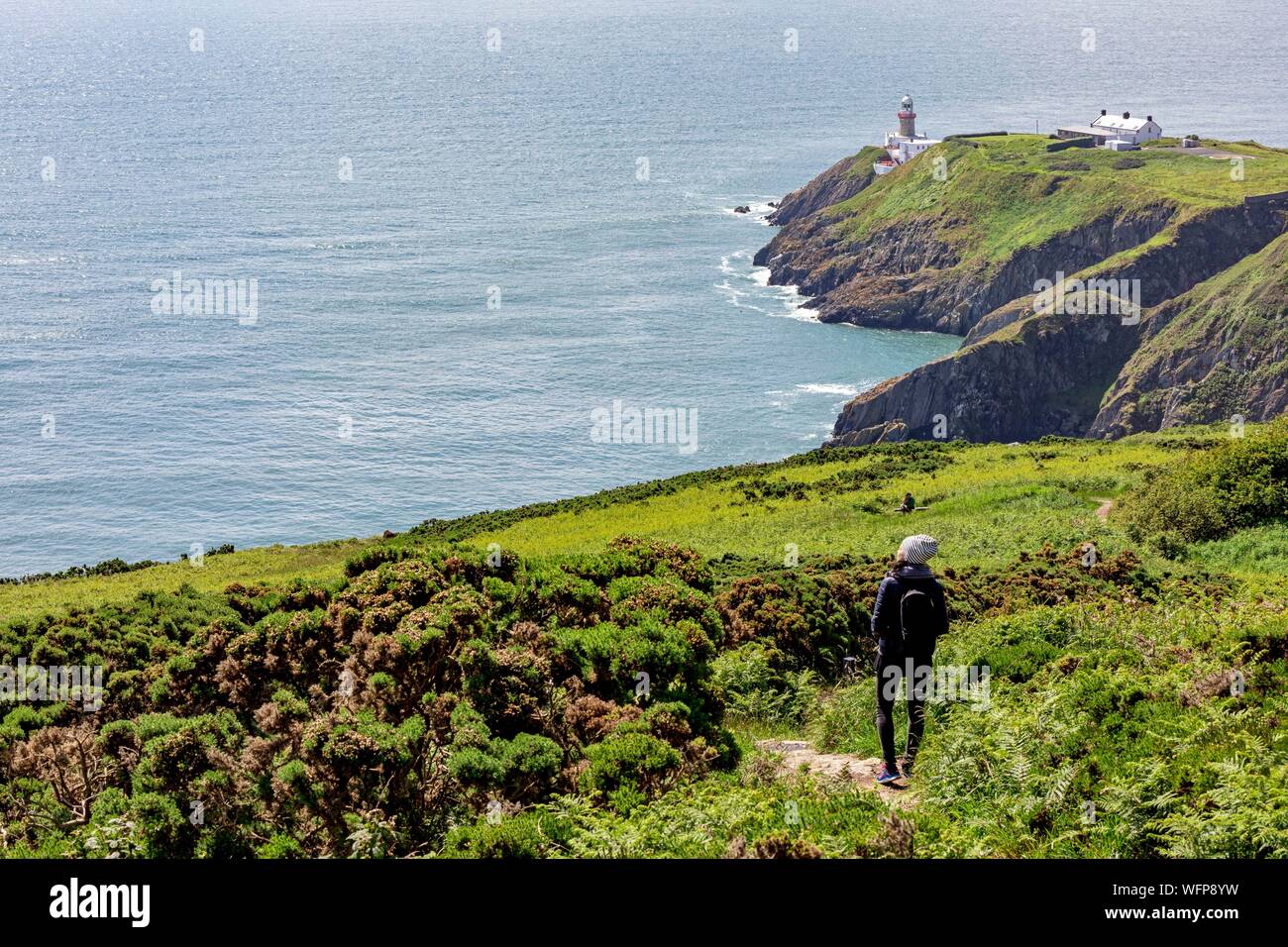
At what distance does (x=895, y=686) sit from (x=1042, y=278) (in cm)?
12721

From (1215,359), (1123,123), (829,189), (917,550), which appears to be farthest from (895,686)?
(829,189)

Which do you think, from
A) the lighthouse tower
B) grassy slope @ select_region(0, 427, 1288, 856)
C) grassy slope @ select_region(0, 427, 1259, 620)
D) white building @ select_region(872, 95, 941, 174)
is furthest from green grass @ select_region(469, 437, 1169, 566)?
the lighthouse tower

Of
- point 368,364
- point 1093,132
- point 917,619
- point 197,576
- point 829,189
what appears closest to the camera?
point 917,619

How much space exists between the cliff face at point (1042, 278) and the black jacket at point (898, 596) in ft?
301

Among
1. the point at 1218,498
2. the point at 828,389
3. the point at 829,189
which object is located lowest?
the point at 1218,498

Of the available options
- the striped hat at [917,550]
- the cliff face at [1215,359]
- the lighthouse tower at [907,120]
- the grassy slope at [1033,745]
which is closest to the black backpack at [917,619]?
the striped hat at [917,550]

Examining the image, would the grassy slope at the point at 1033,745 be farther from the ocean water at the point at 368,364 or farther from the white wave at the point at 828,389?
the white wave at the point at 828,389

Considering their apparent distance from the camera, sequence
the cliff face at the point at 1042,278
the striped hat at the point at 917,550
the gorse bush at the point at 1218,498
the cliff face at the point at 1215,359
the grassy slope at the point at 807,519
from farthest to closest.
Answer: the cliff face at the point at 1042,278 < the cliff face at the point at 1215,359 < the grassy slope at the point at 807,519 < the gorse bush at the point at 1218,498 < the striped hat at the point at 917,550

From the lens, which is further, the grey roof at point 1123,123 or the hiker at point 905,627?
the grey roof at point 1123,123

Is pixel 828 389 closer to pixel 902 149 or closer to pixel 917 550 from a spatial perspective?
pixel 902 149

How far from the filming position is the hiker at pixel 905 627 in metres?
14.7

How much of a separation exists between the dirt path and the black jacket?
5.40ft

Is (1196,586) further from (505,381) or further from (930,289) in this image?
(930,289)

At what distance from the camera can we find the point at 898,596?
14820 millimetres
